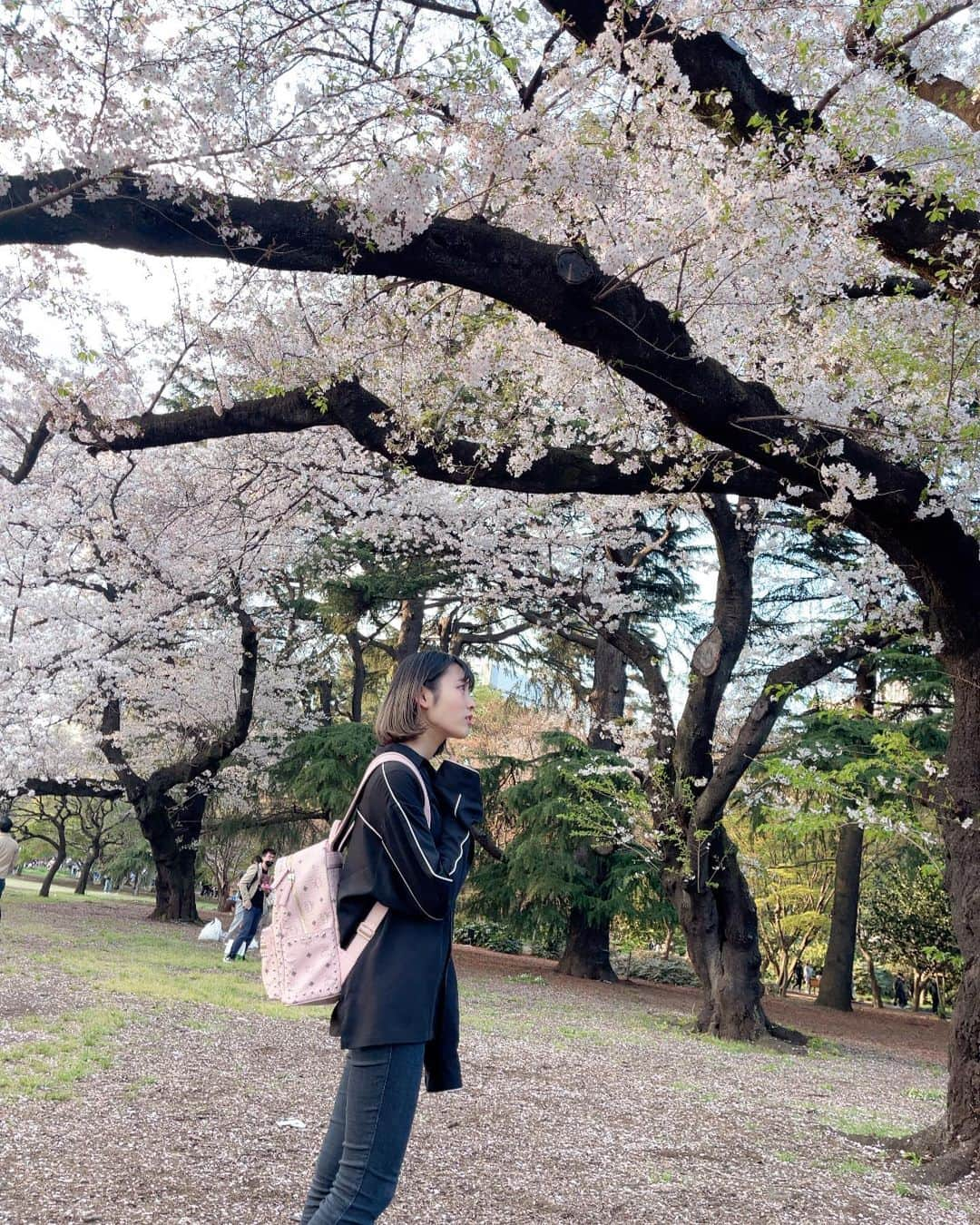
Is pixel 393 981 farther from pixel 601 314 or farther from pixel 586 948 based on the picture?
pixel 586 948

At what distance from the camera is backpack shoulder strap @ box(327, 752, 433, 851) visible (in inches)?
86.5

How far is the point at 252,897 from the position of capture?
11109 mm

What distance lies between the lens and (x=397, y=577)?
1505 centimetres

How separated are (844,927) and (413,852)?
50.3 ft

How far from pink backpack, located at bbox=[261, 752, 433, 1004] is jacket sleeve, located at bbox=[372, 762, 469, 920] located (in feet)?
0.15

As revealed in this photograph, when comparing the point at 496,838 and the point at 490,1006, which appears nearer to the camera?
the point at 490,1006

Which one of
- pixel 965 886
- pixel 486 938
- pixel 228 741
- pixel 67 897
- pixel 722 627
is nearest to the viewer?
pixel 965 886

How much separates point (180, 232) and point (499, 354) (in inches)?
117

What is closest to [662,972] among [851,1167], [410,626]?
[410,626]

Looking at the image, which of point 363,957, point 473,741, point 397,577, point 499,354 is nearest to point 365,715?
point 473,741

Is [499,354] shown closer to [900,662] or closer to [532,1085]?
[532,1085]

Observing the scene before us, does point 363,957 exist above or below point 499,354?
below

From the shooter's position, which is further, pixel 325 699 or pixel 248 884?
pixel 325 699

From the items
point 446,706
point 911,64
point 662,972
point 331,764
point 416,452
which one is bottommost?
point 662,972
